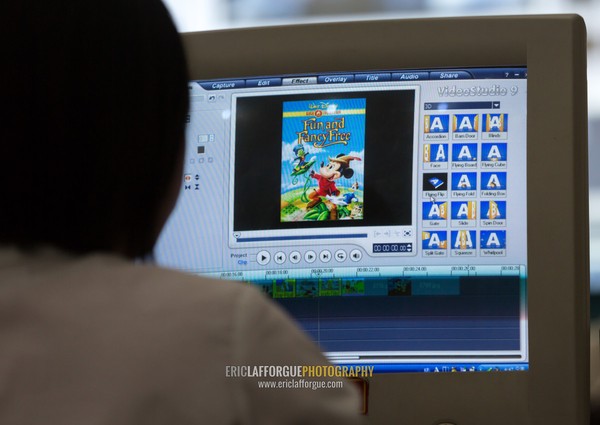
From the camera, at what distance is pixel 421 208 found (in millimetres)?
950

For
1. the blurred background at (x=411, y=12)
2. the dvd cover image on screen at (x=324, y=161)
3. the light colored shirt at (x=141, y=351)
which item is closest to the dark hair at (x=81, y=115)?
the light colored shirt at (x=141, y=351)

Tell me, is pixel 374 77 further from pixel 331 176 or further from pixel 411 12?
pixel 411 12

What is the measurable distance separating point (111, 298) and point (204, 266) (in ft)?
1.39

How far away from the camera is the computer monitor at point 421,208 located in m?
0.93

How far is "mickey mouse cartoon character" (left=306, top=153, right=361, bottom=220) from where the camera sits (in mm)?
954

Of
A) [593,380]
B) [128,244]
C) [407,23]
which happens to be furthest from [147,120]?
[593,380]

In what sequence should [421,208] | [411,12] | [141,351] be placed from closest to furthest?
[141,351], [421,208], [411,12]

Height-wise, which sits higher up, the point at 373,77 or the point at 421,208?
the point at 373,77

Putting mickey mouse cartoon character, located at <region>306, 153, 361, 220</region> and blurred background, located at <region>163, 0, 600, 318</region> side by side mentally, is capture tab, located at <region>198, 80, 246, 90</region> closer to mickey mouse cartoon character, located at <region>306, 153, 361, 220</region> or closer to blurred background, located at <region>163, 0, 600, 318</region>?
Answer: mickey mouse cartoon character, located at <region>306, 153, 361, 220</region>

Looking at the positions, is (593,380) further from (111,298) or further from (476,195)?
(111,298)

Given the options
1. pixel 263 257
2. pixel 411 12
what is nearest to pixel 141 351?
pixel 263 257

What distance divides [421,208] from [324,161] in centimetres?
13

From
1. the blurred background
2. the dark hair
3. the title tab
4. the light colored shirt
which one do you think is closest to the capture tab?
the title tab

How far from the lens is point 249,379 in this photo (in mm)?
547
